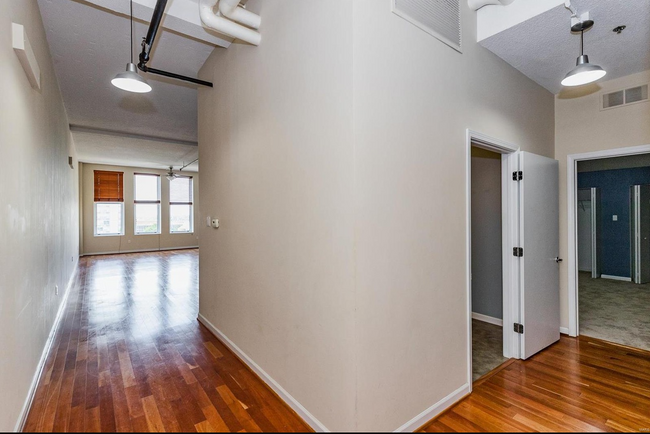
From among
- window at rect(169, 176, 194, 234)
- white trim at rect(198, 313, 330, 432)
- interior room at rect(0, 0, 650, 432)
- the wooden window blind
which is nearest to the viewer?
interior room at rect(0, 0, 650, 432)

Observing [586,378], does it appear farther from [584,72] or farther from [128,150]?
[128,150]

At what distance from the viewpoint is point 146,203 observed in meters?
11.3

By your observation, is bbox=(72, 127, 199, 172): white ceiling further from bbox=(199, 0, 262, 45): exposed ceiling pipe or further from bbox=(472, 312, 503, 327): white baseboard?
bbox=(472, 312, 503, 327): white baseboard

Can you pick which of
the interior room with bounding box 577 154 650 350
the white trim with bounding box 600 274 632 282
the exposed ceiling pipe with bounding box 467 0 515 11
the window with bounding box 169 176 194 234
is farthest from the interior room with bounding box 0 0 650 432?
the window with bounding box 169 176 194 234

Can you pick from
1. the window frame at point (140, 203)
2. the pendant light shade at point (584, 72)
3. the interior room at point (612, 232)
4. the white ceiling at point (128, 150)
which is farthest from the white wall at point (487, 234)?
the window frame at point (140, 203)

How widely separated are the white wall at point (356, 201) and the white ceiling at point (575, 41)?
0.23 m

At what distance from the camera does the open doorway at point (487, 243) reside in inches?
156

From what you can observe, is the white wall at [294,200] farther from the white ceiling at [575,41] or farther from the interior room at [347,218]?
the white ceiling at [575,41]

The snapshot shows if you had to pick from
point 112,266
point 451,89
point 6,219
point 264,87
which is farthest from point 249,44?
point 112,266

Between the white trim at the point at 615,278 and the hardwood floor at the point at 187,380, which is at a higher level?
the hardwood floor at the point at 187,380

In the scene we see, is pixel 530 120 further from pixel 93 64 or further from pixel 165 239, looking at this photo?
pixel 165 239

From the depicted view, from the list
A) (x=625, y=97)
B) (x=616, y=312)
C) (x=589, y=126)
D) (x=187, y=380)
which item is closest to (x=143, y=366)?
(x=187, y=380)

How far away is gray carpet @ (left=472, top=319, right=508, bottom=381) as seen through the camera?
9.74 ft

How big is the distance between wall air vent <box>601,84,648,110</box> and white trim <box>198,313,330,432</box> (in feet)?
14.2
